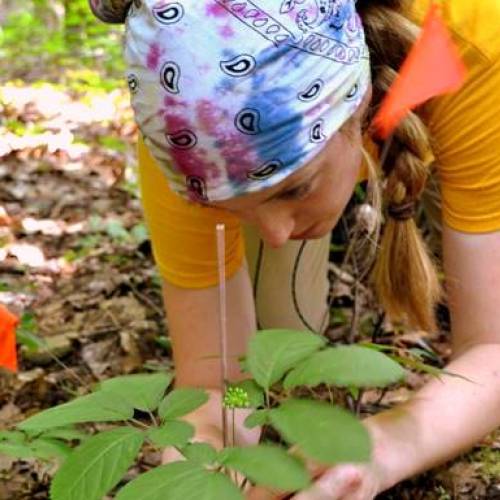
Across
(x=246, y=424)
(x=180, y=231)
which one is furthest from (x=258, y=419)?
(x=180, y=231)

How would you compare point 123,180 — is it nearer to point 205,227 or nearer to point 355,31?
point 205,227

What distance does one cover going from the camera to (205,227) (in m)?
1.73

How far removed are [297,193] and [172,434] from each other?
46cm

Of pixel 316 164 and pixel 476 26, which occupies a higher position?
pixel 476 26

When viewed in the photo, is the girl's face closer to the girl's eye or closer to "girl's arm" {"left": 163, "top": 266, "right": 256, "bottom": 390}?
the girl's eye

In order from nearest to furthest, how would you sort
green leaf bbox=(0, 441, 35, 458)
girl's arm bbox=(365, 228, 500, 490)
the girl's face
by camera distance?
green leaf bbox=(0, 441, 35, 458)
the girl's face
girl's arm bbox=(365, 228, 500, 490)

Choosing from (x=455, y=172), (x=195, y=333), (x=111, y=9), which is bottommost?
(x=195, y=333)

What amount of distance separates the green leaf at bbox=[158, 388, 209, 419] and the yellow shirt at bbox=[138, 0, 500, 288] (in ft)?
2.12

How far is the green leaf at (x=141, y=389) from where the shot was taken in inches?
41.6

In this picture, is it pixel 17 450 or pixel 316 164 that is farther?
pixel 316 164

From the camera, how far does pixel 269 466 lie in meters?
0.85

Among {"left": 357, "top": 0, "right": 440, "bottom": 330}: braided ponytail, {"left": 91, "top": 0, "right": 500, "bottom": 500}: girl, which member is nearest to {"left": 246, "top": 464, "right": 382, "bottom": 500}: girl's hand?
{"left": 91, "top": 0, "right": 500, "bottom": 500}: girl

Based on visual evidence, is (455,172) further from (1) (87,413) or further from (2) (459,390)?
(1) (87,413)

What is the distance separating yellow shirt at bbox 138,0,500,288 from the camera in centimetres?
146
